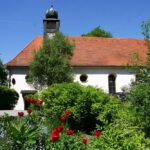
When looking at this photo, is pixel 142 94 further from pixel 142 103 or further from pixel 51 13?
pixel 51 13

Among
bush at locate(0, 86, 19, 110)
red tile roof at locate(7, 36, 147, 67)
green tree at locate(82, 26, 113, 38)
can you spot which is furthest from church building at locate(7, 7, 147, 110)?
green tree at locate(82, 26, 113, 38)

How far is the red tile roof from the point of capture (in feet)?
137

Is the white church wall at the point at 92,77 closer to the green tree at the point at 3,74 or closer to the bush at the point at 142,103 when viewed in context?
the green tree at the point at 3,74

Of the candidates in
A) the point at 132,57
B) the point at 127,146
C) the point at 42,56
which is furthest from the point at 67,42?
the point at 127,146

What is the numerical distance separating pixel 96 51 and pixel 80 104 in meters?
30.5

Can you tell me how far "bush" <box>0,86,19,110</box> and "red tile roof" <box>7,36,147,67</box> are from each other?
596cm

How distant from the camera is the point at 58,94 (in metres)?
14.5

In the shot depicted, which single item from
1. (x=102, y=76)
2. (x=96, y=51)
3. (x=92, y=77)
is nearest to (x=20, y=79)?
(x=92, y=77)

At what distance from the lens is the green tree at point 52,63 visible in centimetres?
3381

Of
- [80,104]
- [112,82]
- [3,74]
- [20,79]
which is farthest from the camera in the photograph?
[3,74]

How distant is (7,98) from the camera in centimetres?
3500

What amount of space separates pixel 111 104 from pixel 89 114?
1.05m

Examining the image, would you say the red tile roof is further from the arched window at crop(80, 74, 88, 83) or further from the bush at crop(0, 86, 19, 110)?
the bush at crop(0, 86, 19, 110)

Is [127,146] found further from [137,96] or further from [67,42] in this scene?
[67,42]
